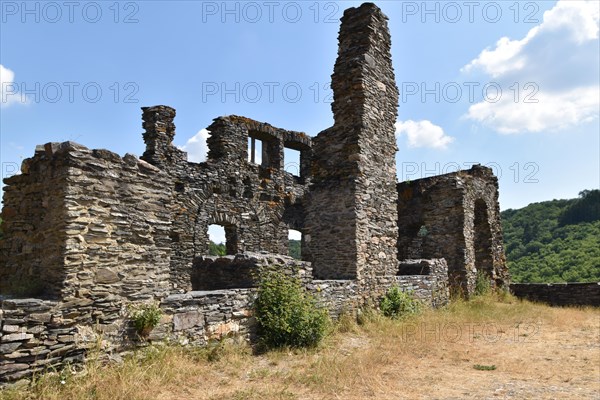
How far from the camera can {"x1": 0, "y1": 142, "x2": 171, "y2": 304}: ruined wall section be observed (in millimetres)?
5410

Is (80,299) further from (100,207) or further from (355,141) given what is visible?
(355,141)

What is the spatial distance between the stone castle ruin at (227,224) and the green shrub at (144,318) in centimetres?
13

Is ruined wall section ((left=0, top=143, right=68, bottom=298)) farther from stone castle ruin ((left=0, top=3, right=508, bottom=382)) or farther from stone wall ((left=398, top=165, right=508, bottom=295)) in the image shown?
stone wall ((left=398, top=165, right=508, bottom=295))

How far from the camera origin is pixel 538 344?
29.2ft

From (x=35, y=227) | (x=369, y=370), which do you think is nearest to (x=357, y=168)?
(x=369, y=370)

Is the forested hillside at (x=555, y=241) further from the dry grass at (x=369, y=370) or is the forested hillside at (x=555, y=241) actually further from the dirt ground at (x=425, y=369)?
the dry grass at (x=369, y=370)

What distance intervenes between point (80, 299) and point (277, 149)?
13.0 m

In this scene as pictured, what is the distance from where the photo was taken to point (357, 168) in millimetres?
10008

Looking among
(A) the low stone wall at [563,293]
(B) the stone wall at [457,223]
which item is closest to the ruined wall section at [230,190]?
(B) the stone wall at [457,223]

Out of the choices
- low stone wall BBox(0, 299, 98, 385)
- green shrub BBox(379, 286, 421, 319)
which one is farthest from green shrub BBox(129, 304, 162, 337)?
green shrub BBox(379, 286, 421, 319)

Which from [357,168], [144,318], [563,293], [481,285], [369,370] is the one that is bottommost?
[563,293]

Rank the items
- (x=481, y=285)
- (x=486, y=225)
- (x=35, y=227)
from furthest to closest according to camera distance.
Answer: (x=486, y=225), (x=481, y=285), (x=35, y=227)

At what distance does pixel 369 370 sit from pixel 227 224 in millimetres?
10164

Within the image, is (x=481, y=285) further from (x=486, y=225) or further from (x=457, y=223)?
(x=486, y=225)
